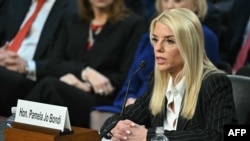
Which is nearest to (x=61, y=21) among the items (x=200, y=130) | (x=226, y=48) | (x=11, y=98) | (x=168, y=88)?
(x=11, y=98)

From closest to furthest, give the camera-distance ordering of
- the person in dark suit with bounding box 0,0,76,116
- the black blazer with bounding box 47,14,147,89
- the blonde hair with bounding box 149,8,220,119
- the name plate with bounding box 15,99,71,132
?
the name plate with bounding box 15,99,71,132
the blonde hair with bounding box 149,8,220,119
the black blazer with bounding box 47,14,147,89
the person in dark suit with bounding box 0,0,76,116

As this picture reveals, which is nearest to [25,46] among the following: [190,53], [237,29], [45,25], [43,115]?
[45,25]

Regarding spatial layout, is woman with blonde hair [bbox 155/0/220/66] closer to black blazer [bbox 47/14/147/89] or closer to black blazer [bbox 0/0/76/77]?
black blazer [bbox 47/14/147/89]

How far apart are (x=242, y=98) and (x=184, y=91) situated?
39 cm

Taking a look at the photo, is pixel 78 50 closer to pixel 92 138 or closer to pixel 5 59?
pixel 5 59

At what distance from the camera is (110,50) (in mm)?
4824

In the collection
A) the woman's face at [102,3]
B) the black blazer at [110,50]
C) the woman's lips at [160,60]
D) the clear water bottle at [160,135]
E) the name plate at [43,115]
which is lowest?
the clear water bottle at [160,135]

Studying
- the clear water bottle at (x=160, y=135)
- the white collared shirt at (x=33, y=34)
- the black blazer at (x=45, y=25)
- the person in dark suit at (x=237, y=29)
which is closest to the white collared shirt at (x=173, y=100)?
the clear water bottle at (x=160, y=135)

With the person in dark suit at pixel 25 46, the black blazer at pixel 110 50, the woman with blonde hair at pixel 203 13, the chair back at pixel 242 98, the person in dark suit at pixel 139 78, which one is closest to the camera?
the chair back at pixel 242 98

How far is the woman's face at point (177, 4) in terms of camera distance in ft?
14.9

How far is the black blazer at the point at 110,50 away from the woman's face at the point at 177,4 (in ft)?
0.81

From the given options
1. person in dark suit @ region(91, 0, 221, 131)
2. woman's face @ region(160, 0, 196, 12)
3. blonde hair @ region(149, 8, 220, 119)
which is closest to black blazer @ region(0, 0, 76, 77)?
person in dark suit @ region(91, 0, 221, 131)

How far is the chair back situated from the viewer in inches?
130

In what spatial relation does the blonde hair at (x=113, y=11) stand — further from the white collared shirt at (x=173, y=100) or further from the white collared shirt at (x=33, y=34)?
the white collared shirt at (x=173, y=100)
